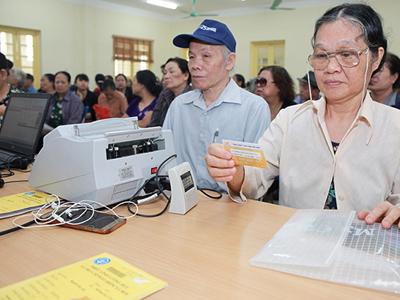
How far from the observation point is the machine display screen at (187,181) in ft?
3.93

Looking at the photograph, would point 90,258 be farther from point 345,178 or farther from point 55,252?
point 345,178

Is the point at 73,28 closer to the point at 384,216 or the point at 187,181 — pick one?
the point at 187,181

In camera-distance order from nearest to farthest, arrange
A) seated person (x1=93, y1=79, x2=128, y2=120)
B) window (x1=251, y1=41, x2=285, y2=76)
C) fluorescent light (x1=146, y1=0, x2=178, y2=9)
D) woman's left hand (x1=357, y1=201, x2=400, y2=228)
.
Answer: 1. woman's left hand (x1=357, y1=201, x2=400, y2=228)
2. seated person (x1=93, y1=79, x2=128, y2=120)
3. fluorescent light (x1=146, y1=0, x2=178, y2=9)
4. window (x1=251, y1=41, x2=285, y2=76)

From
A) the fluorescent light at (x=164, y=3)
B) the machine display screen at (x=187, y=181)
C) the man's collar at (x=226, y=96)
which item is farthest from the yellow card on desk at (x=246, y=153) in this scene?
the fluorescent light at (x=164, y=3)

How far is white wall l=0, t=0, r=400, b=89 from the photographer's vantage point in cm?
755

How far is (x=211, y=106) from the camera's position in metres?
1.91

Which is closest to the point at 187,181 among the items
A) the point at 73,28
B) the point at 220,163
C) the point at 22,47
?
the point at 220,163

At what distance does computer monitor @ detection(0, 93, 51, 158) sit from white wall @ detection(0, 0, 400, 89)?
21.5 feet

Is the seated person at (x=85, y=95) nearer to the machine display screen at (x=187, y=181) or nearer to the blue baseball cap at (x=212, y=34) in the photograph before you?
the blue baseball cap at (x=212, y=34)

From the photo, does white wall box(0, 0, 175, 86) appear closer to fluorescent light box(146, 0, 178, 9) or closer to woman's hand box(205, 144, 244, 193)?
fluorescent light box(146, 0, 178, 9)

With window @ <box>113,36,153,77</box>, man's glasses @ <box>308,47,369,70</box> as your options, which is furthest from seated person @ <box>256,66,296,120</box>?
window @ <box>113,36,153,77</box>

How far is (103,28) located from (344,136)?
→ 28.5 feet

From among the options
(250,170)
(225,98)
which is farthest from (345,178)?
(225,98)

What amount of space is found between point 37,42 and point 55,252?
8.11 meters
